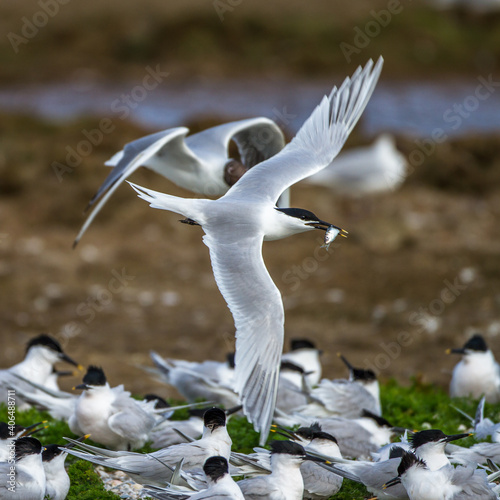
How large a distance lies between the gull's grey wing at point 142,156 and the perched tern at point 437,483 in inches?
103

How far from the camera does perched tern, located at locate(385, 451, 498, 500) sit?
452cm

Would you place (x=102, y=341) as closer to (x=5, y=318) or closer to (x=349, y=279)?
(x=5, y=318)

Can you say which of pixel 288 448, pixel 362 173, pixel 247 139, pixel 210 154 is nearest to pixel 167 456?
pixel 288 448

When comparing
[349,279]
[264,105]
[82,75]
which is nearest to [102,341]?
[349,279]

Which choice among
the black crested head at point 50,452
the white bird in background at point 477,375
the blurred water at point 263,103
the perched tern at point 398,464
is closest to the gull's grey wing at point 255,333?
the perched tern at point 398,464

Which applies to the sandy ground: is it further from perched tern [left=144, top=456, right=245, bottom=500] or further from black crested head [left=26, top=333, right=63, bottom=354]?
perched tern [left=144, top=456, right=245, bottom=500]

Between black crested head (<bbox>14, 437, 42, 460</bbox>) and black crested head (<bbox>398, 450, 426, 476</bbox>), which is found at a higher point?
black crested head (<bbox>398, 450, 426, 476</bbox>)

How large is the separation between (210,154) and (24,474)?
3.25 m

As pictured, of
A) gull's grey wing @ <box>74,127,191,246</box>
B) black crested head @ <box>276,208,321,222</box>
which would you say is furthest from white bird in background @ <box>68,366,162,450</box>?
black crested head @ <box>276,208,321,222</box>

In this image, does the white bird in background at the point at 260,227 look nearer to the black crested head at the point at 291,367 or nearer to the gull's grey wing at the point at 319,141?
the gull's grey wing at the point at 319,141

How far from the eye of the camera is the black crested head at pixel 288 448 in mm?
4617

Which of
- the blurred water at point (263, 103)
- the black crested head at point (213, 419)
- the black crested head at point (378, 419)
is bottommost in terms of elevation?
the blurred water at point (263, 103)

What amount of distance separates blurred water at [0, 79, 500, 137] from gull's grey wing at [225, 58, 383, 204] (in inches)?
437

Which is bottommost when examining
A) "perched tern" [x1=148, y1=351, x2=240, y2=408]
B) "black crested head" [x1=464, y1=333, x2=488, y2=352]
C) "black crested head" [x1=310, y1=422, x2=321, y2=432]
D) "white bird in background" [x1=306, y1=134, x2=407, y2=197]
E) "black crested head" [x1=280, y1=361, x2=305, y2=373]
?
"white bird in background" [x1=306, y1=134, x2=407, y2=197]
